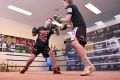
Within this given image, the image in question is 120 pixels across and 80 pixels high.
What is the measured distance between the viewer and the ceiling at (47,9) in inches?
279

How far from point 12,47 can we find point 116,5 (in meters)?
4.37

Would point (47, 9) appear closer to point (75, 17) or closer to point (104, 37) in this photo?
point (104, 37)

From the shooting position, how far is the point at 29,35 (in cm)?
877

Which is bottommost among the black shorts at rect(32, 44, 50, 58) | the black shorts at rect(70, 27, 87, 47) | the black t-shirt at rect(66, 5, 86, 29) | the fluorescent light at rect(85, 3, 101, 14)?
the black shorts at rect(32, 44, 50, 58)

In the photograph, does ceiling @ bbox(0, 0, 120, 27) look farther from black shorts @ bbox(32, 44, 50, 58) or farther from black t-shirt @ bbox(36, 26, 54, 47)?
black shorts @ bbox(32, 44, 50, 58)

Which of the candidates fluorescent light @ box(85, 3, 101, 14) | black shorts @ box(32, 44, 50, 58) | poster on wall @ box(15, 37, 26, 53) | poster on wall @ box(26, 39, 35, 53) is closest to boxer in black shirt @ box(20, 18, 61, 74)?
black shorts @ box(32, 44, 50, 58)

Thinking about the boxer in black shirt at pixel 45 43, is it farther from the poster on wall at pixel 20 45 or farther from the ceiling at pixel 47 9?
the poster on wall at pixel 20 45

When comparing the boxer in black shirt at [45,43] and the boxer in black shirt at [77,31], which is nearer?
the boxer in black shirt at [77,31]

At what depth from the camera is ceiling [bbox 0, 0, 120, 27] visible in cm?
708

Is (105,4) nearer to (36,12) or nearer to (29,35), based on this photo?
(36,12)

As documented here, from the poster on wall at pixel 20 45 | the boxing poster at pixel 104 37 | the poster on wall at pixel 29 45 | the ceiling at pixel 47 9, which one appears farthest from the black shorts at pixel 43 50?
the poster on wall at pixel 29 45

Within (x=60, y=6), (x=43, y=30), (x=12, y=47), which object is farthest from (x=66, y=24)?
(x=12, y=47)

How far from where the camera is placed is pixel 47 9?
25.4 feet

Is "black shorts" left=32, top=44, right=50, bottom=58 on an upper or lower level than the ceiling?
lower
